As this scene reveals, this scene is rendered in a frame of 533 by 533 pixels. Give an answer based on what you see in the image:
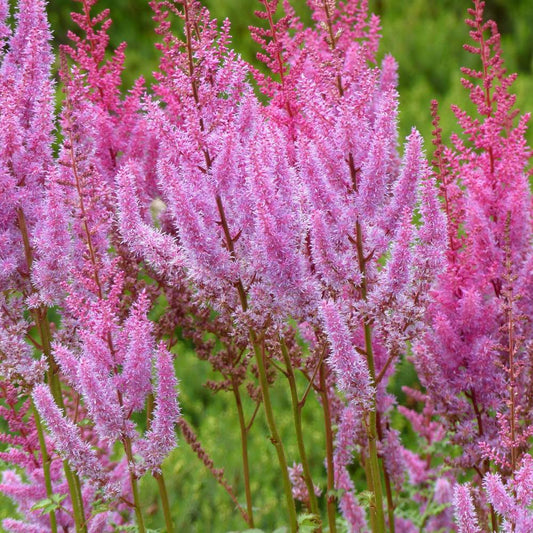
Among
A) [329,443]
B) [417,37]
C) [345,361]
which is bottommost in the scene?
[329,443]

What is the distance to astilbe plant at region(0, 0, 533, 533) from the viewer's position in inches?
81.7

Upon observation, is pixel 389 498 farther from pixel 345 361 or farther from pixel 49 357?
pixel 49 357

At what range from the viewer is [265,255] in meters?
2.04

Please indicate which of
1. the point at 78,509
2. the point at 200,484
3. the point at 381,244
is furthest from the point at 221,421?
the point at 381,244

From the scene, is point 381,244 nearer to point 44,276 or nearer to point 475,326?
point 475,326

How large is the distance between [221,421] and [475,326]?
9.07ft

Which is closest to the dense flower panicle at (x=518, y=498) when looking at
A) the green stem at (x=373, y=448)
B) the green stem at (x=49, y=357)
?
the green stem at (x=373, y=448)

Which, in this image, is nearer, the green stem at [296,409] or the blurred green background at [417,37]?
the green stem at [296,409]

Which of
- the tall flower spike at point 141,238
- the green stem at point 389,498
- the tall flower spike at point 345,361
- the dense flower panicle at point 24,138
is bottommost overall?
the green stem at point 389,498

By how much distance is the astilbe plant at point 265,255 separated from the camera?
208cm

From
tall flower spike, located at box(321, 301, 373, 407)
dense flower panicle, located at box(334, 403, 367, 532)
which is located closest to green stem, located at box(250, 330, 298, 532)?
tall flower spike, located at box(321, 301, 373, 407)

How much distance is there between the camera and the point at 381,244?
2.20 meters

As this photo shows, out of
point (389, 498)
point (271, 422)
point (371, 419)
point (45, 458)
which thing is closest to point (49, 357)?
point (45, 458)

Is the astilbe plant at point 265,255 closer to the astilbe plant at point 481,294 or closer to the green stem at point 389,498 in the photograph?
the astilbe plant at point 481,294
